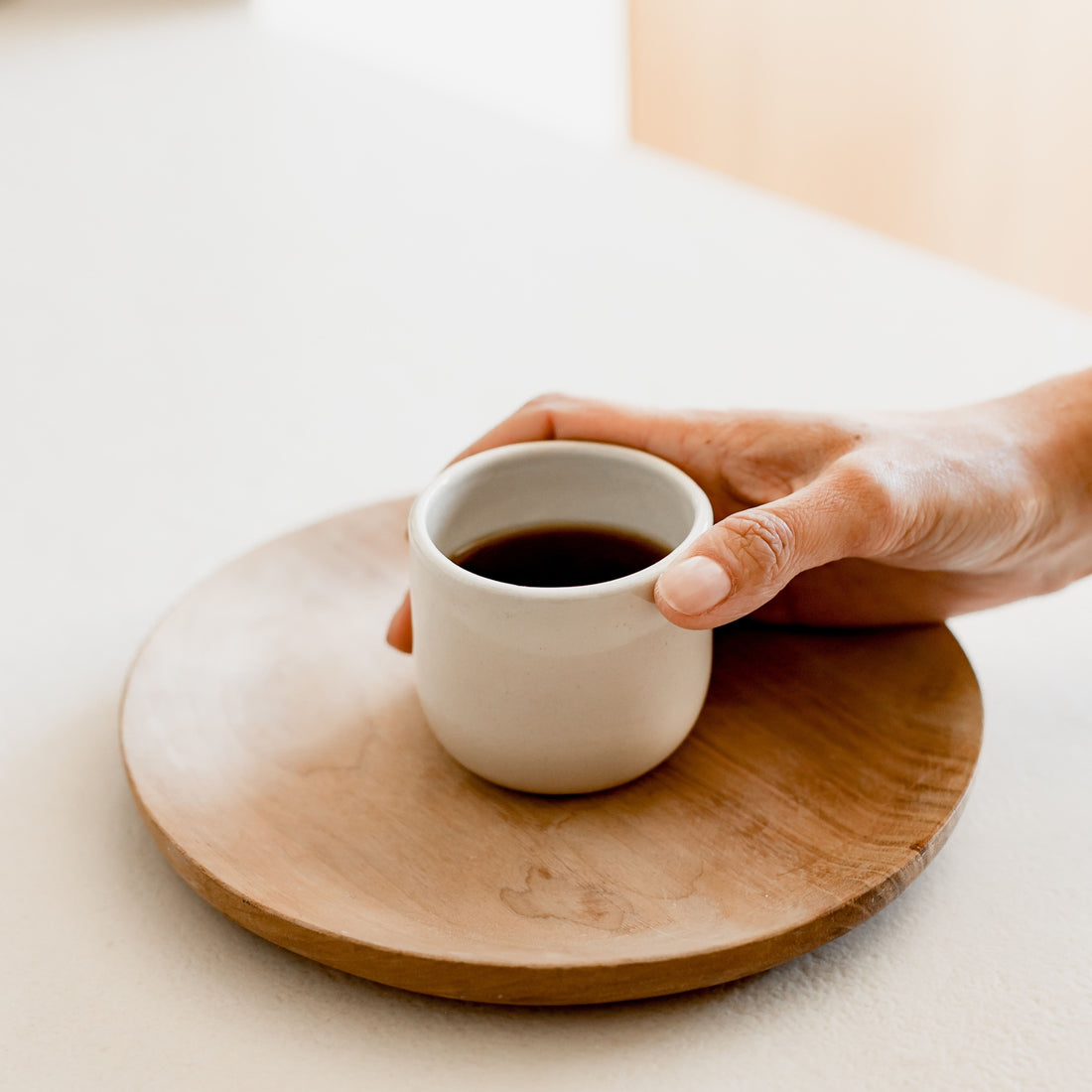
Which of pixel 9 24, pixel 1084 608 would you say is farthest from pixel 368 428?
pixel 9 24

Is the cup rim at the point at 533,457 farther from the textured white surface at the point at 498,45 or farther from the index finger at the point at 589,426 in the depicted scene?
the textured white surface at the point at 498,45

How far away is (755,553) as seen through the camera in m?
0.59

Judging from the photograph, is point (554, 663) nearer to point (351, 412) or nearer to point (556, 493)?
point (556, 493)

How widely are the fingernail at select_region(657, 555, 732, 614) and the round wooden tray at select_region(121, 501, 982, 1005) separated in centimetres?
11

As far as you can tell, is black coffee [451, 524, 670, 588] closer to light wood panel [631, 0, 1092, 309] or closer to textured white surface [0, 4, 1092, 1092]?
Result: textured white surface [0, 4, 1092, 1092]

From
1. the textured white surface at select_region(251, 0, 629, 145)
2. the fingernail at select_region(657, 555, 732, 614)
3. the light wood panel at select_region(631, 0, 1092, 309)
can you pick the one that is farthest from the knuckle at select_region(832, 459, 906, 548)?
the light wood panel at select_region(631, 0, 1092, 309)

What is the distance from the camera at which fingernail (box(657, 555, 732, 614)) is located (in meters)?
0.57

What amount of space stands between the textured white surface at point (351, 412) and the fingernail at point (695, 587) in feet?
0.55

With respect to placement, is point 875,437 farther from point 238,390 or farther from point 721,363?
point 238,390

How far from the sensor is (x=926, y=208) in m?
2.72

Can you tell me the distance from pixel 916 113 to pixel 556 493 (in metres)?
2.25

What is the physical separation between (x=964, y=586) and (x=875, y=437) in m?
0.11

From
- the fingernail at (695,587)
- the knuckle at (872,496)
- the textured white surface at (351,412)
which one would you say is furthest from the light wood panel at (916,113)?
the fingernail at (695,587)

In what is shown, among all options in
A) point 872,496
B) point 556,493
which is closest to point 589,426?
point 556,493
